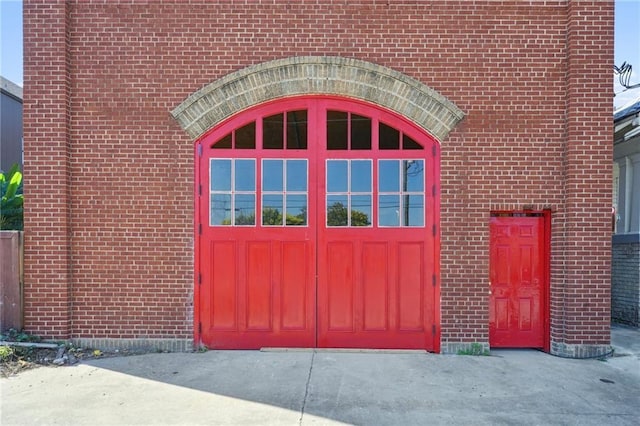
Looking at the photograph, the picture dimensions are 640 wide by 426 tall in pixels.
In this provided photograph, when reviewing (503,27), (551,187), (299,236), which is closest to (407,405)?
(299,236)

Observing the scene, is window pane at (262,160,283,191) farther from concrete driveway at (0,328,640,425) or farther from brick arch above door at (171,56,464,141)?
concrete driveway at (0,328,640,425)

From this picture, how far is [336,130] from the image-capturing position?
258 inches

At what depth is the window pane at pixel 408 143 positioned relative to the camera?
654 cm

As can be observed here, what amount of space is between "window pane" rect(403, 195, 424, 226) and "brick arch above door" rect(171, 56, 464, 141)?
3.31ft

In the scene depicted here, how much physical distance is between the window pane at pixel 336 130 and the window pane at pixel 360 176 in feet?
1.20

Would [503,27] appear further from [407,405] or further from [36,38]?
[36,38]

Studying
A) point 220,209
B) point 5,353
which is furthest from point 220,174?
point 5,353

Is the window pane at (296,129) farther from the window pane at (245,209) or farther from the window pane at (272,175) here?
the window pane at (245,209)

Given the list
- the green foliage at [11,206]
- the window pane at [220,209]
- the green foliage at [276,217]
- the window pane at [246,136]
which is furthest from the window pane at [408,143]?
the green foliage at [11,206]

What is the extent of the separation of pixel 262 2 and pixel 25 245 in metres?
5.19

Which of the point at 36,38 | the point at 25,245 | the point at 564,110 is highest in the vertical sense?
the point at 36,38

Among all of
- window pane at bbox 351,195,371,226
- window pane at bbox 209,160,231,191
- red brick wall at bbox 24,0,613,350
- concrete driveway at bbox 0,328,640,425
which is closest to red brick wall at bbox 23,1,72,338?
red brick wall at bbox 24,0,613,350

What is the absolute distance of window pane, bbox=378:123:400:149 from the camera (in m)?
6.54

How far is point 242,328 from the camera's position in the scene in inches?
255
